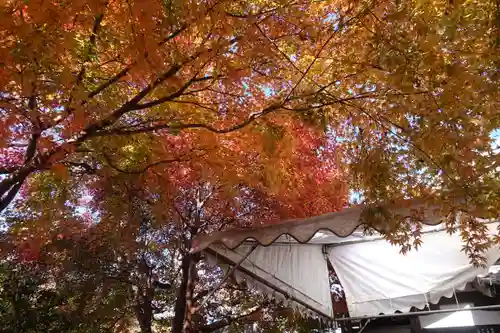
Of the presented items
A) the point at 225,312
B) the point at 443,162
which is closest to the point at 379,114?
the point at 443,162

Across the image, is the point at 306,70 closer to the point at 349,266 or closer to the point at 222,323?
the point at 349,266

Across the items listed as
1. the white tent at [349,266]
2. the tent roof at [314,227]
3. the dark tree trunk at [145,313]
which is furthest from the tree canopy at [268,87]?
the dark tree trunk at [145,313]

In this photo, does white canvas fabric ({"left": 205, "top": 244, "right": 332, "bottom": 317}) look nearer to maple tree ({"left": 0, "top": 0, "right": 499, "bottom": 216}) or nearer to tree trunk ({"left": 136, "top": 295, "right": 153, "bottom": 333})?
maple tree ({"left": 0, "top": 0, "right": 499, "bottom": 216})

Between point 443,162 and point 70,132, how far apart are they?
9.76 ft

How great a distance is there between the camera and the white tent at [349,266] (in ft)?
13.4

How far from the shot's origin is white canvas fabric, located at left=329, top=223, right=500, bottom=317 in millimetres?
4203

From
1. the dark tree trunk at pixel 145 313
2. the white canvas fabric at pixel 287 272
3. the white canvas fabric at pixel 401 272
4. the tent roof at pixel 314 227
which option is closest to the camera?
the tent roof at pixel 314 227

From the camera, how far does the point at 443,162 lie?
8.30ft

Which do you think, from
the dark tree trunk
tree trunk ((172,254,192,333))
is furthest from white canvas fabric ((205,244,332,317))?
the dark tree trunk

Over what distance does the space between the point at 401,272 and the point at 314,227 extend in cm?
187

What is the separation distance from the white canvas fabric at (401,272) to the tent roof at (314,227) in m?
1.35

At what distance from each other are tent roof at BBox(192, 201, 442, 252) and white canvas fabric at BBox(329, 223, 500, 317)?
1.35 m

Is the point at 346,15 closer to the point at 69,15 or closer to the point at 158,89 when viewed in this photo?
the point at 158,89

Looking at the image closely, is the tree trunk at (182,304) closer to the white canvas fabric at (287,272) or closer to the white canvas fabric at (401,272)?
the white canvas fabric at (287,272)
